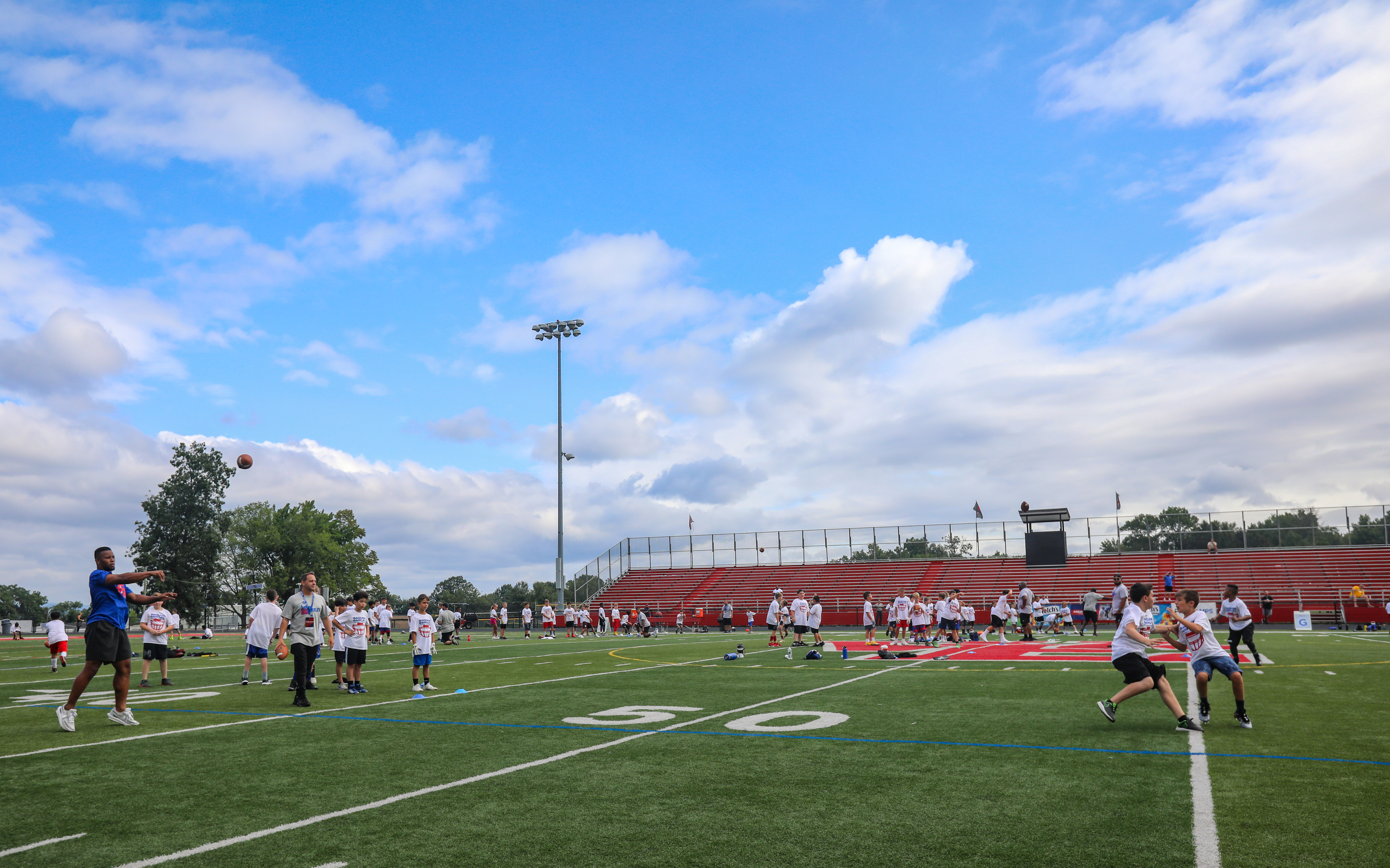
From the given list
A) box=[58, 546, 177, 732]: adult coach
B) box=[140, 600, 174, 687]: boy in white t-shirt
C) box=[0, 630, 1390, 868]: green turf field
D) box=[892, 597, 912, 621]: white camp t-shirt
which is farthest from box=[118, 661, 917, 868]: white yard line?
box=[892, 597, 912, 621]: white camp t-shirt

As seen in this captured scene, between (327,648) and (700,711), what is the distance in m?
18.6

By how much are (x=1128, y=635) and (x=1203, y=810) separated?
3.87 metres

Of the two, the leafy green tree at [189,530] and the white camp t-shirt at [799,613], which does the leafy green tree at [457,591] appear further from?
the white camp t-shirt at [799,613]

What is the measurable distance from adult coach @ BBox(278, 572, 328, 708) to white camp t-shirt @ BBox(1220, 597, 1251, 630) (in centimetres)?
1606

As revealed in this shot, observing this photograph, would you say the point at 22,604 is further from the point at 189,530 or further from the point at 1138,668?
the point at 1138,668

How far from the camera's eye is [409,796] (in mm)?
6598

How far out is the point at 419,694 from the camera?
13.9 metres

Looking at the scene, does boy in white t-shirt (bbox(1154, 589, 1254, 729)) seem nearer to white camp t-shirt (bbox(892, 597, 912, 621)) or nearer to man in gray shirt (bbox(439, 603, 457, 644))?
white camp t-shirt (bbox(892, 597, 912, 621))

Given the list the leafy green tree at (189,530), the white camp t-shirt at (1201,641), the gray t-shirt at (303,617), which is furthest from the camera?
the leafy green tree at (189,530)

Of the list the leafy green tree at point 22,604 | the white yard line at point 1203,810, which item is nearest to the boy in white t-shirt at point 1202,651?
the white yard line at point 1203,810

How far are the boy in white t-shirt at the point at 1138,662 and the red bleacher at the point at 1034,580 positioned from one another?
38.6 m

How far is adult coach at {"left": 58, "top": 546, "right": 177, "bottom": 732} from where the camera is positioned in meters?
10.0

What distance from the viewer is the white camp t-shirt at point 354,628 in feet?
47.8

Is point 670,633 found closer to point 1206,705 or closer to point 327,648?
point 327,648
